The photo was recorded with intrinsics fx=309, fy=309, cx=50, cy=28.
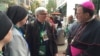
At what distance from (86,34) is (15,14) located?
3.38ft

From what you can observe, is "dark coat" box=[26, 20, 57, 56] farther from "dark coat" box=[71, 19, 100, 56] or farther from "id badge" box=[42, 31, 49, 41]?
"dark coat" box=[71, 19, 100, 56]

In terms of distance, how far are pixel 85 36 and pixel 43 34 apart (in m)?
1.62

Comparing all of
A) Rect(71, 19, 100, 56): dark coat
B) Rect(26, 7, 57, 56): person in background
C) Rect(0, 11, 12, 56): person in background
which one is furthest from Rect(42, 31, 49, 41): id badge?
Rect(0, 11, 12, 56): person in background

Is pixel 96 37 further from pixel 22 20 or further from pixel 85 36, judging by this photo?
pixel 22 20

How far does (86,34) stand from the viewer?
425 centimetres

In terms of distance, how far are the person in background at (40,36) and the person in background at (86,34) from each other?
1343 mm

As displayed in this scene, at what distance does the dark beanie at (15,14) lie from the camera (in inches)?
170

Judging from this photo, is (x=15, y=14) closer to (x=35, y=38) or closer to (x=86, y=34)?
(x=86, y=34)

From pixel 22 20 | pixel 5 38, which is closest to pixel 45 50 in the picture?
pixel 22 20

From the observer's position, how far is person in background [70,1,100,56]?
13.7 ft

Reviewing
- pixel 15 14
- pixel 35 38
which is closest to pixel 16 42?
pixel 15 14

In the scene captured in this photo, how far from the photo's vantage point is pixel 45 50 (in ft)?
18.9

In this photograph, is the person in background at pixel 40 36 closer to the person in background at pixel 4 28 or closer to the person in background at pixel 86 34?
the person in background at pixel 86 34

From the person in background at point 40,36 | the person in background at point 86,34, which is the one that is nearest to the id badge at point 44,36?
the person in background at point 40,36
